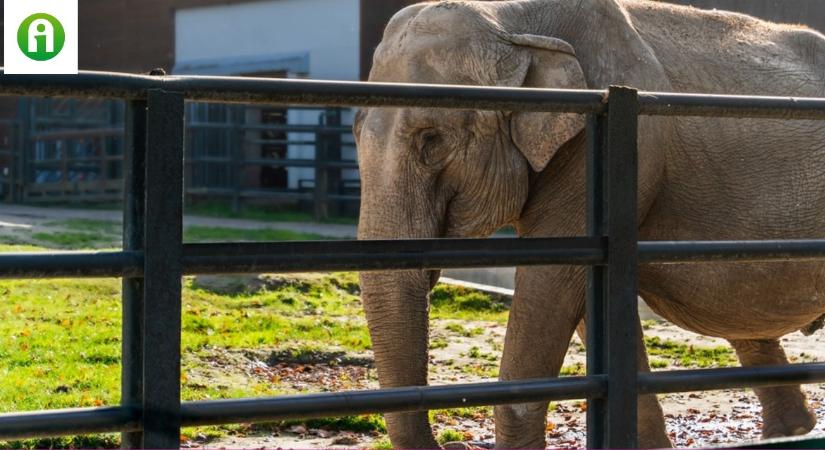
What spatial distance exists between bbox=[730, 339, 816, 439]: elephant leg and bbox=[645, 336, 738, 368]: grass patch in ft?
6.27

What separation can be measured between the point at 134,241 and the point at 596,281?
4.13ft

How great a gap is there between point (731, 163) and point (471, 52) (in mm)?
1274

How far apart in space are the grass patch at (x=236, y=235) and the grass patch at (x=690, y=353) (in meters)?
6.16

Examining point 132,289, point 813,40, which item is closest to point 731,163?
point 813,40

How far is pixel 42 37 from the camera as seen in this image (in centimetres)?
1022

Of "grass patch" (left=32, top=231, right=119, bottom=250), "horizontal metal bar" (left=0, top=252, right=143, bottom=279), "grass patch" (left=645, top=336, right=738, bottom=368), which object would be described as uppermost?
"horizontal metal bar" (left=0, top=252, right=143, bottom=279)

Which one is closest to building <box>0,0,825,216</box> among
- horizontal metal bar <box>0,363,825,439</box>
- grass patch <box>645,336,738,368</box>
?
grass patch <box>645,336,738,368</box>

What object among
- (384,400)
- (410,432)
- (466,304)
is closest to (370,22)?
(466,304)

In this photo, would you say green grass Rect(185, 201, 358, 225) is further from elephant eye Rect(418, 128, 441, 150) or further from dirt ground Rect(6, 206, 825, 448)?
elephant eye Rect(418, 128, 441, 150)

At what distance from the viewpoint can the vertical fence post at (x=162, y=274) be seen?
316cm

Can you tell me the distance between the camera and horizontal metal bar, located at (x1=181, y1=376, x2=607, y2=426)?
3236 mm

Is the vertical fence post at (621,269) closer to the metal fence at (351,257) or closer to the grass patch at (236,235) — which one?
the metal fence at (351,257)

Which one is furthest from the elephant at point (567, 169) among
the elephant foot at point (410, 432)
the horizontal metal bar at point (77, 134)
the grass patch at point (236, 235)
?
the horizontal metal bar at point (77, 134)

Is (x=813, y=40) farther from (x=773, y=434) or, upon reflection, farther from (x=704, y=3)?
(x=704, y=3)
